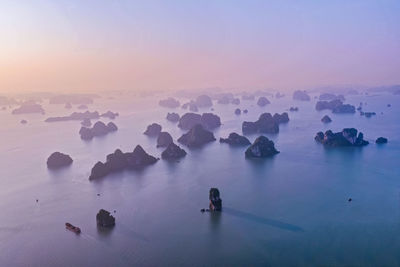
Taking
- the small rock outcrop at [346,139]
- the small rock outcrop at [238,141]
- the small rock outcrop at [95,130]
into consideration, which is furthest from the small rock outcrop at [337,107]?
the small rock outcrop at [95,130]

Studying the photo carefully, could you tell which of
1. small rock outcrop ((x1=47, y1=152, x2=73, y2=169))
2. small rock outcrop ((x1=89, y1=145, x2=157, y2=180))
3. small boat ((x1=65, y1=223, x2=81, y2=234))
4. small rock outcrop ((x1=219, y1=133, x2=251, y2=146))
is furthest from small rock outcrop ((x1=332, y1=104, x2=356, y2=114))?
small boat ((x1=65, y1=223, x2=81, y2=234))

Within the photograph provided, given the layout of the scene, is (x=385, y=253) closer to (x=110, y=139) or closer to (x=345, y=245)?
(x=345, y=245)

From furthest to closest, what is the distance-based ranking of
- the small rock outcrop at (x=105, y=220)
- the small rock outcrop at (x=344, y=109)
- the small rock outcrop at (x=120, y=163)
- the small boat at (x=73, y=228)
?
the small rock outcrop at (x=344, y=109) < the small rock outcrop at (x=120, y=163) < the small rock outcrop at (x=105, y=220) < the small boat at (x=73, y=228)

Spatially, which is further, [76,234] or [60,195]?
[60,195]

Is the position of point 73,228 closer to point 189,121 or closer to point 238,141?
point 238,141

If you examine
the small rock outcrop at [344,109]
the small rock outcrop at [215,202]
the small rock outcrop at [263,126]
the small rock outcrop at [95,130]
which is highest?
the small rock outcrop at [344,109]

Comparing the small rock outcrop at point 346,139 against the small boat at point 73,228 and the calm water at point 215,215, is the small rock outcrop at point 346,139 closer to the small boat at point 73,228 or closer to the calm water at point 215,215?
the calm water at point 215,215

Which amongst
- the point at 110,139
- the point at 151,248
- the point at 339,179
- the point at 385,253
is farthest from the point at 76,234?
the point at 110,139
